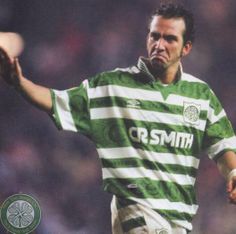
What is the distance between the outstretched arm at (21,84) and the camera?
1.55 metres

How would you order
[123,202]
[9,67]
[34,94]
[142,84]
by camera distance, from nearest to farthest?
[9,67] → [34,94] → [123,202] → [142,84]

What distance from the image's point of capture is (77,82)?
6.37 feet

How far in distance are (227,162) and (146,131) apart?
0.31m

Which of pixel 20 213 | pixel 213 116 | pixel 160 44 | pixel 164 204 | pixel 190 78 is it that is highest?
pixel 160 44

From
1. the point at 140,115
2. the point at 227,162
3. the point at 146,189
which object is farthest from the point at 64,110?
the point at 227,162

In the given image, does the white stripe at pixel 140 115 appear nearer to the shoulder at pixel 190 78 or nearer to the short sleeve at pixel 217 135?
the short sleeve at pixel 217 135

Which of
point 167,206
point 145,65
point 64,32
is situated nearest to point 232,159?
point 167,206

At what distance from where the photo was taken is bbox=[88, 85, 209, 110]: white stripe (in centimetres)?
184

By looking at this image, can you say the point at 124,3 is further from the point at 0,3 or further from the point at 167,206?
the point at 167,206

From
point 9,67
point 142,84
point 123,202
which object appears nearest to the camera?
point 9,67

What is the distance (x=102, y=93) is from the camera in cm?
184

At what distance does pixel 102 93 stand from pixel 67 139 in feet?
0.74

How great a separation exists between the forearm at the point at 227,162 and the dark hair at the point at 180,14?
41 centimetres

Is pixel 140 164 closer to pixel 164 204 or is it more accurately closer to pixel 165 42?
pixel 164 204
